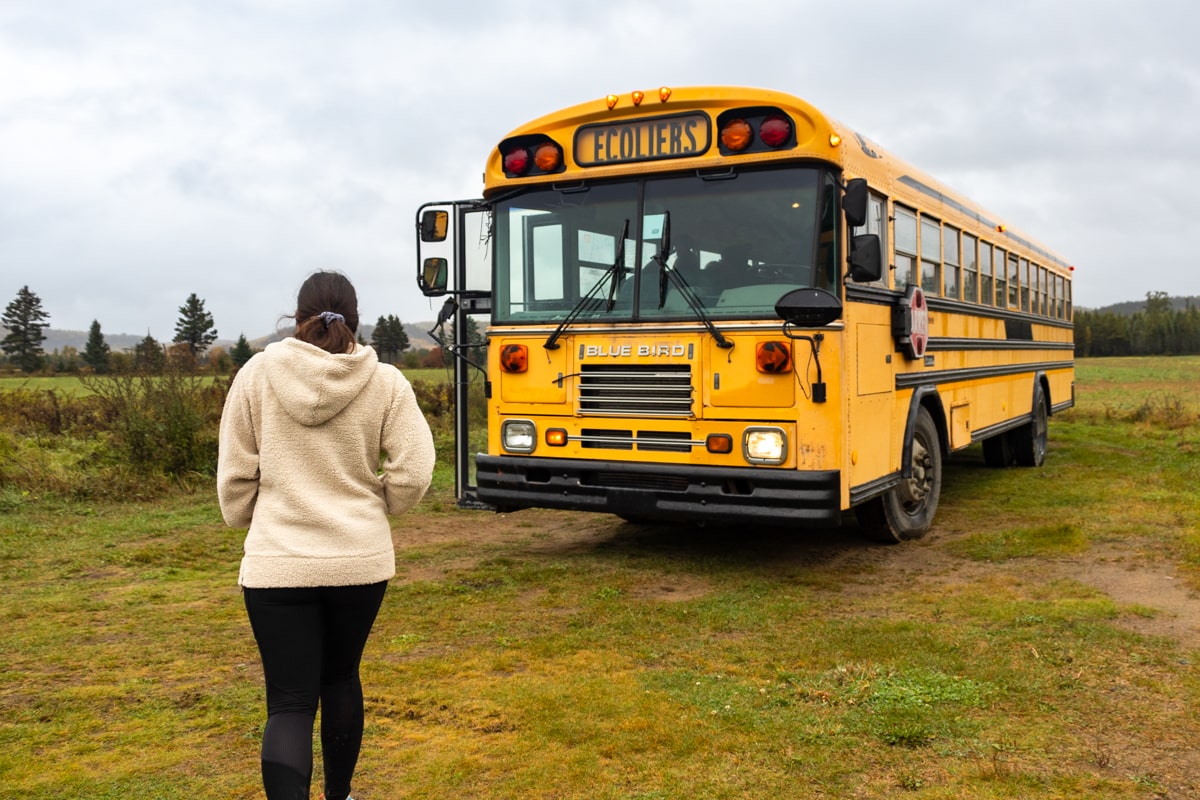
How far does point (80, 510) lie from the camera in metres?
9.93

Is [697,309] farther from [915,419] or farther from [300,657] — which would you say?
[300,657]

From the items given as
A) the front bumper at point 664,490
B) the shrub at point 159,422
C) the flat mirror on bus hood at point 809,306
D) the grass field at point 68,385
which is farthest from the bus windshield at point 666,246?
the shrub at point 159,422

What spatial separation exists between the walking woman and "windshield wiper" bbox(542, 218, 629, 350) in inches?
144

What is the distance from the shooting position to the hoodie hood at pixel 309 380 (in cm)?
279

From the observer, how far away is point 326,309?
2.91m

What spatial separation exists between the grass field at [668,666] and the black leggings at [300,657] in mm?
718

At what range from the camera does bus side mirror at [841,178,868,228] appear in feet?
19.2

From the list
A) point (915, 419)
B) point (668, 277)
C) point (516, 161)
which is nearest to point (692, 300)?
point (668, 277)

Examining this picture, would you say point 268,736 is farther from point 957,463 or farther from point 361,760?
point 957,463

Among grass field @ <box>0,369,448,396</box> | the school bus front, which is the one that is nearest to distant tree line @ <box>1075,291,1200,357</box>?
grass field @ <box>0,369,448,396</box>

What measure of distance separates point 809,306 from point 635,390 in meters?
1.31

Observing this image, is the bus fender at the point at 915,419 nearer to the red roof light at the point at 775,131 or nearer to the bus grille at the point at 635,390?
the bus grille at the point at 635,390

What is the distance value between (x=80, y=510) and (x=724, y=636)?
7.38 m

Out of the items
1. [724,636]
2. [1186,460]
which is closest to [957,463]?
[1186,460]
